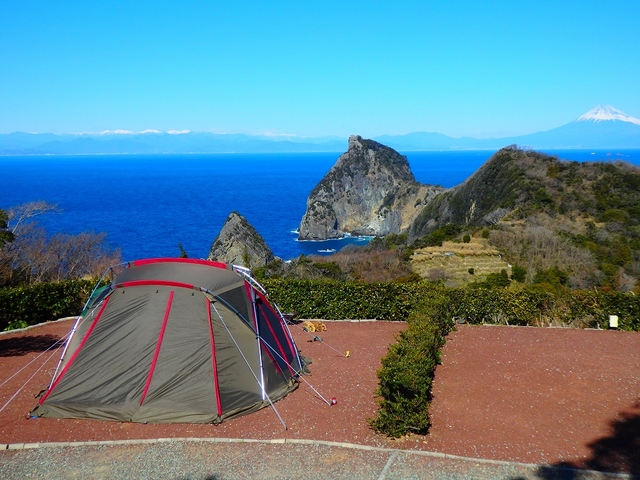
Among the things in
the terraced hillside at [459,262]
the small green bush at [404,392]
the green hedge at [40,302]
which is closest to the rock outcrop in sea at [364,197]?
the terraced hillside at [459,262]

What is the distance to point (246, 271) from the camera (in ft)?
38.8

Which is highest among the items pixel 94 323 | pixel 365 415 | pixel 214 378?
pixel 94 323

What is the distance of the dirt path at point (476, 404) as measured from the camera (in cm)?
857

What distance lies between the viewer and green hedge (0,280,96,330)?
612 inches

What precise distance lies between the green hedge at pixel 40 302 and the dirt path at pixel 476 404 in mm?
1212

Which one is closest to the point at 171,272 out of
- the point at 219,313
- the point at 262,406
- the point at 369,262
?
the point at 219,313

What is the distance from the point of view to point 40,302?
16297mm

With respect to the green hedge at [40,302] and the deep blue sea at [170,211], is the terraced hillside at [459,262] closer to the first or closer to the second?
the green hedge at [40,302]

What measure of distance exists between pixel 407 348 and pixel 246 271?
3.92 metres

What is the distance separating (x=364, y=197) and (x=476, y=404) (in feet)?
364

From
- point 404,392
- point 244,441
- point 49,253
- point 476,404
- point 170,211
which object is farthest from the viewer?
point 170,211

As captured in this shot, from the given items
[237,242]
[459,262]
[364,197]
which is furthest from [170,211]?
[459,262]

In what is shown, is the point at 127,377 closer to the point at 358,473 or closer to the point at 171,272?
the point at 171,272

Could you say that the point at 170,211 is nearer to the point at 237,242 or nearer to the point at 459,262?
the point at 237,242
